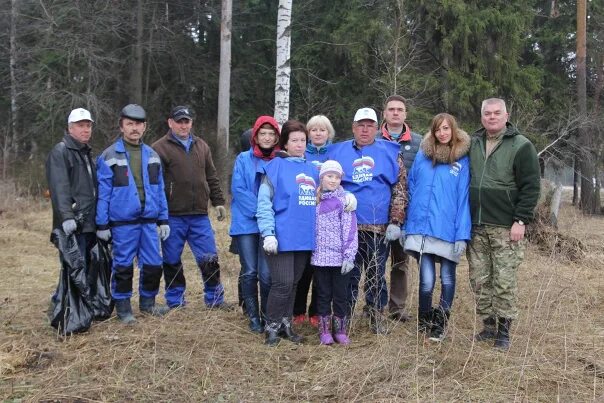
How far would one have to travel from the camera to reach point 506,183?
427cm

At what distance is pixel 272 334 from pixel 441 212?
1645mm

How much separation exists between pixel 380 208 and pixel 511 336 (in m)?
1.45

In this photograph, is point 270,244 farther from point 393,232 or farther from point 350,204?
point 393,232

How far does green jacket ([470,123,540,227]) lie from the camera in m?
4.19

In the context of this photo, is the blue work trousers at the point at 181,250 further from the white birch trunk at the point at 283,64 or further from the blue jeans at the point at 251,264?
the white birch trunk at the point at 283,64

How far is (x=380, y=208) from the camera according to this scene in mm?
4684

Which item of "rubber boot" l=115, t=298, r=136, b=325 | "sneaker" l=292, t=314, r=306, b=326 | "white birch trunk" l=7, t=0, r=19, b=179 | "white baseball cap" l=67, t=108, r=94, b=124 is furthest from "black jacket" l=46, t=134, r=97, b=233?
"white birch trunk" l=7, t=0, r=19, b=179

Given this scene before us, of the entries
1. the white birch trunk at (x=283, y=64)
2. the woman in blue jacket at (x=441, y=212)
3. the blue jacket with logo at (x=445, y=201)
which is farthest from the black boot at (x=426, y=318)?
the white birch trunk at (x=283, y=64)

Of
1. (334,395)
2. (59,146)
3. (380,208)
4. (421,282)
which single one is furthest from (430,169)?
(59,146)

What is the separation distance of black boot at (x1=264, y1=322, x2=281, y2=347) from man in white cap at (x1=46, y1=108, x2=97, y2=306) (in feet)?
5.40

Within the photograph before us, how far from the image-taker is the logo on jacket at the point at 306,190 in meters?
4.40

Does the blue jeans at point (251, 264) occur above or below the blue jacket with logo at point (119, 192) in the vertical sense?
below

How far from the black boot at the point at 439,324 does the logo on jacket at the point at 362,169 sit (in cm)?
122

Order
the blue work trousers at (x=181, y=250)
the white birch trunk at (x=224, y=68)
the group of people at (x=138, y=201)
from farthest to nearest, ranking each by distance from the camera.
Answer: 1. the white birch trunk at (x=224, y=68)
2. the blue work trousers at (x=181, y=250)
3. the group of people at (x=138, y=201)
